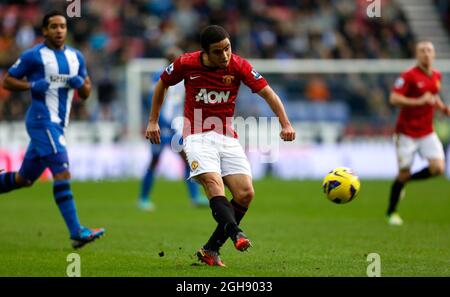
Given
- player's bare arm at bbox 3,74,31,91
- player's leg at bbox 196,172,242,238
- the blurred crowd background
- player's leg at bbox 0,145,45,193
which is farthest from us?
the blurred crowd background

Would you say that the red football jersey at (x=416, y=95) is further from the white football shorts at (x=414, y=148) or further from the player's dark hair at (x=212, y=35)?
the player's dark hair at (x=212, y=35)

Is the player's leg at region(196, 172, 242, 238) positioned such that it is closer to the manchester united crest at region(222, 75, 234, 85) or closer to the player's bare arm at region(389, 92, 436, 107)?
the manchester united crest at region(222, 75, 234, 85)

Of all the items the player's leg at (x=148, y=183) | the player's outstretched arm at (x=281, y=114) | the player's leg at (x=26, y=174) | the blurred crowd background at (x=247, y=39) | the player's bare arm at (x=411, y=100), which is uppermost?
the blurred crowd background at (x=247, y=39)

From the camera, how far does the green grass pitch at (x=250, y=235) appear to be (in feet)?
29.8

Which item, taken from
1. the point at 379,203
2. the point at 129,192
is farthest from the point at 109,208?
the point at 379,203

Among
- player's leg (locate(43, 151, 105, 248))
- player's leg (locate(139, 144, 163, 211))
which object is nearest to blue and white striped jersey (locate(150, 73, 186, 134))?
player's leg (locate(139, 144, 163, 211))

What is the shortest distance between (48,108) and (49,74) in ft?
1.33

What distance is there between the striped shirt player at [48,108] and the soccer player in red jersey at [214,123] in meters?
2.10

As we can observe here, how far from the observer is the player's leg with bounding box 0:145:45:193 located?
11.0 metres

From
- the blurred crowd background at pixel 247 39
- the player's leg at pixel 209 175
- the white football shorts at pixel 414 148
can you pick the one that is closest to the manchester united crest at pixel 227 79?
the player's leg at pixel 209 175

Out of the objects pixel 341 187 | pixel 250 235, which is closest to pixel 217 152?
pixel 341 187

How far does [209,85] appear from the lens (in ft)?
30.1

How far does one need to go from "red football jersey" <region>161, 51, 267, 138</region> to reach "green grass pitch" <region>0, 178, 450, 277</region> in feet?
4.63

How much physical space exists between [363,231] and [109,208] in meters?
5.66
